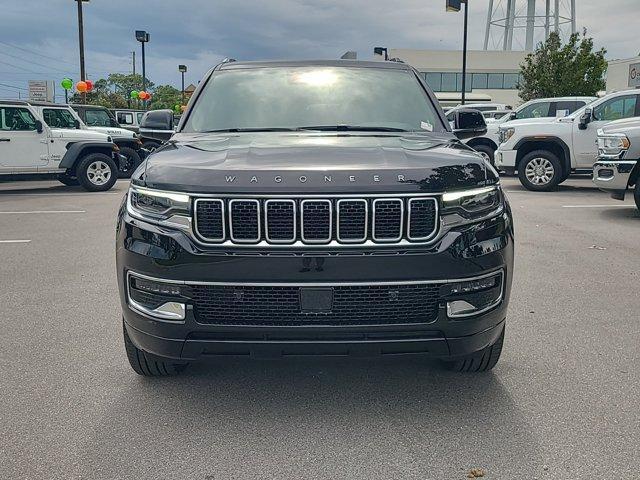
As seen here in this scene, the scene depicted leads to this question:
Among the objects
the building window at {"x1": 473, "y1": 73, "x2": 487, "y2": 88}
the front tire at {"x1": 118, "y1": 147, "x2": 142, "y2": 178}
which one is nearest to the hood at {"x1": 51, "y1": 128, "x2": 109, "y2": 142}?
the front tire at {"x1": 118, "y1": 147, "x2": 142, "y2": 178}

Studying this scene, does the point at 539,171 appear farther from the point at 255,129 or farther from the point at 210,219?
the point at 210,219

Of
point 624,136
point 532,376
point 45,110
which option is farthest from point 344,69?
point 45,110

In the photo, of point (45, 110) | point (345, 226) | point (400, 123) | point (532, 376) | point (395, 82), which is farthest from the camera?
point (45, 110)

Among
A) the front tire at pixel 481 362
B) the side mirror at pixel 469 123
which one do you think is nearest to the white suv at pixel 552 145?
the side mirror at pixel 469 123

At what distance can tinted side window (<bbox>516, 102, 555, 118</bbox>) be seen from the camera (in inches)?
651

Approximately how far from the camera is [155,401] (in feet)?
11.4

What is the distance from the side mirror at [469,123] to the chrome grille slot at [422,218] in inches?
76.1

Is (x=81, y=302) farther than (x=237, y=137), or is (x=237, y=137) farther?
(x=81, y=302)

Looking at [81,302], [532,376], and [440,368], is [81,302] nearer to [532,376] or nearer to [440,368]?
[440,368]

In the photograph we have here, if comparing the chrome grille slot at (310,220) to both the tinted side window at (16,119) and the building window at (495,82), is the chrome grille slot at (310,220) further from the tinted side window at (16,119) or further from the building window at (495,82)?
the building window at (495,82)

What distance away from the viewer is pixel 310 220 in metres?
2.89

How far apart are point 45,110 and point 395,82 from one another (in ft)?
37.0

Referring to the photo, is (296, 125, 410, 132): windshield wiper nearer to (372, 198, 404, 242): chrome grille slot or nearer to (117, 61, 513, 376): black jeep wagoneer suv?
(117, 61, 513, 376): black jeep wagoneer suv

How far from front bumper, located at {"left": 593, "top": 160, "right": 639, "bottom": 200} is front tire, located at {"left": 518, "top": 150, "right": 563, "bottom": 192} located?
4045 mm
